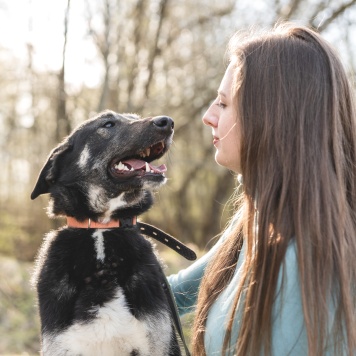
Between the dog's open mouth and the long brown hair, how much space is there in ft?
2.85

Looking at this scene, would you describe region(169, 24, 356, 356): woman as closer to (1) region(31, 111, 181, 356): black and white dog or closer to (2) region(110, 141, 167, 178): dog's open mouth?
(1) region(31, 111, 181, 356): black and white dog

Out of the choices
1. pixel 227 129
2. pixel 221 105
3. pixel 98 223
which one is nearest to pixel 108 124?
pixel 98 223

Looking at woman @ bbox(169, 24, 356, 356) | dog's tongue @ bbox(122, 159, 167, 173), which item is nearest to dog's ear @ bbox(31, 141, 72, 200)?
dog's tongue @ bbox(122, 159, 167, 173)

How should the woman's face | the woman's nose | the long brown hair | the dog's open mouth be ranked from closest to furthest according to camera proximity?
1. the long brown hair
2. the woman's face
3. the woman's nose
4. the dog's open mouth

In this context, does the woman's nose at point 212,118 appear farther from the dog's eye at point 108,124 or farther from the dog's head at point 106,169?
the dog's eye at point 108,124

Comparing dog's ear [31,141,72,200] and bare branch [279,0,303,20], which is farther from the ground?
bare branch [279,0,303,20]

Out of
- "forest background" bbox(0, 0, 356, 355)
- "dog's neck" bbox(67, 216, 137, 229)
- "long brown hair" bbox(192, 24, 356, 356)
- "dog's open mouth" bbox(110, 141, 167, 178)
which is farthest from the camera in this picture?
"forest background" bbox(0, 0, 356, 355)

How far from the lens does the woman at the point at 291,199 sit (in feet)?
6.99

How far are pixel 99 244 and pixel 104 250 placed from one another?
0.16 ft

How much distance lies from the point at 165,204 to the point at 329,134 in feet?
42.3

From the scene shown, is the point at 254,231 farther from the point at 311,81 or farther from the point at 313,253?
the point at 311,81

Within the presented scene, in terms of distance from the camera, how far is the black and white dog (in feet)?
8.86

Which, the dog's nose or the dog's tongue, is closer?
the dog's tongue

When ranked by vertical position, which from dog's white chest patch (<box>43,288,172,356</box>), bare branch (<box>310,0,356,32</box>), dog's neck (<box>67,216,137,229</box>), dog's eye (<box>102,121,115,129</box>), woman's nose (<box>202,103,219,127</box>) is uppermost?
bare branch (<box>310,0,356,32</box>)
